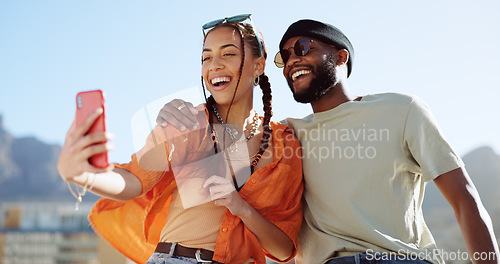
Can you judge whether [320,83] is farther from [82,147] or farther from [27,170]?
[27,170]

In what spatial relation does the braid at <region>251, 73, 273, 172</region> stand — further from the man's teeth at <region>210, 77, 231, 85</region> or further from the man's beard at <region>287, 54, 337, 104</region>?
the man's teeth at <region>210, 77, 231, 85</region>

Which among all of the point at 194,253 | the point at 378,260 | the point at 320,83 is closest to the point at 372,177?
the point at 378,260

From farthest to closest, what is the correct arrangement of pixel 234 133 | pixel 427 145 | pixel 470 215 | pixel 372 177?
pixel 234 133, pixel 372 177, pixel 427 145, pixel 470 215

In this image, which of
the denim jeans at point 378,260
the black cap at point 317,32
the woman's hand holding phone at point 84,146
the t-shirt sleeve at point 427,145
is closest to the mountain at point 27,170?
the black cap at point 317,32

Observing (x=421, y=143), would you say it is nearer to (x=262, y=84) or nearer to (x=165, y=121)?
(x=262, y=84)

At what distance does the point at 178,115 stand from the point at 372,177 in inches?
57.5

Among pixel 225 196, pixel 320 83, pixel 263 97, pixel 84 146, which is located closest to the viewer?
pixel 84 146

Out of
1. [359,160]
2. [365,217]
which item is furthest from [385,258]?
[359,160]

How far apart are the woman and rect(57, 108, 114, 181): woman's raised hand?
0.69 metres

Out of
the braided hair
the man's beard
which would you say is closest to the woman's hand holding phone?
the braided hair

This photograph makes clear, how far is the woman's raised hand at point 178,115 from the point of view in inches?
116

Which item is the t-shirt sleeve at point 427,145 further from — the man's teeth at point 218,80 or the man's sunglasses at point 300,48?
the man's teeth at point 218,80

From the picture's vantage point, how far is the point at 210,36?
3.52m

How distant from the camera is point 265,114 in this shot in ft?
12.4
